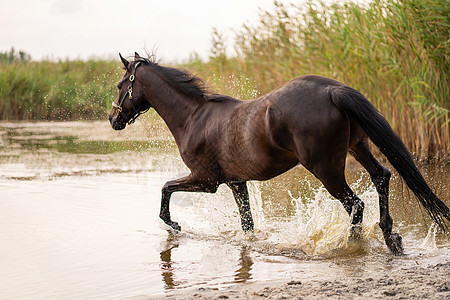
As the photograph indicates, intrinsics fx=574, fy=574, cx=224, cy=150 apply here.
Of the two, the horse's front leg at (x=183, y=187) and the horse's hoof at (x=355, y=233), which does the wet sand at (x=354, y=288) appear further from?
the horse's front leg at (x=183, y=187)

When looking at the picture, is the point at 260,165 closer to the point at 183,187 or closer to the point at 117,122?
the point at 183,187

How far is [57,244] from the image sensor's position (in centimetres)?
497

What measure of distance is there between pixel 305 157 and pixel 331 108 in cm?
40

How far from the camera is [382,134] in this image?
13.4ft

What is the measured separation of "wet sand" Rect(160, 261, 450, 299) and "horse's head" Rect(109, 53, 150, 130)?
2.45 m

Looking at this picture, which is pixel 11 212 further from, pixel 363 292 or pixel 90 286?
pixel 363 292

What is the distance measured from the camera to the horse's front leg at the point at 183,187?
507 cm

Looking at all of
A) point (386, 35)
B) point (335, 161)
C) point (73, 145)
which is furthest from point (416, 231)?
point (73, 145)

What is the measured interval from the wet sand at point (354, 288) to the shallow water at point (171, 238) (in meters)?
0.31

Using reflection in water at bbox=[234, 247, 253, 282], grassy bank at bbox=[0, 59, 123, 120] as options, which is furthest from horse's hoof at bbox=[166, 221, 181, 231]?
grassy bank at bbox=[0, 59, 123, 120]

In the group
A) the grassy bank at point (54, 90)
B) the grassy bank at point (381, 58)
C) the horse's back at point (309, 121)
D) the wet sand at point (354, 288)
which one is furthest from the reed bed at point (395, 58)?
the grassy bank at point (54, 90)

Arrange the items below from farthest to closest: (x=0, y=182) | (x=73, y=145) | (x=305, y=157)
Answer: (x=73, y=145), (x=0, y=182), (x=305, y=157)

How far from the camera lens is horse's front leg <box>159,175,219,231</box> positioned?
16.6 feet

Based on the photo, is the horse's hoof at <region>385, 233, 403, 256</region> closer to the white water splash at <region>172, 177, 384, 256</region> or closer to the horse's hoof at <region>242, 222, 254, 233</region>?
the white water splash at <region>172, 177, 384, 256</region>
